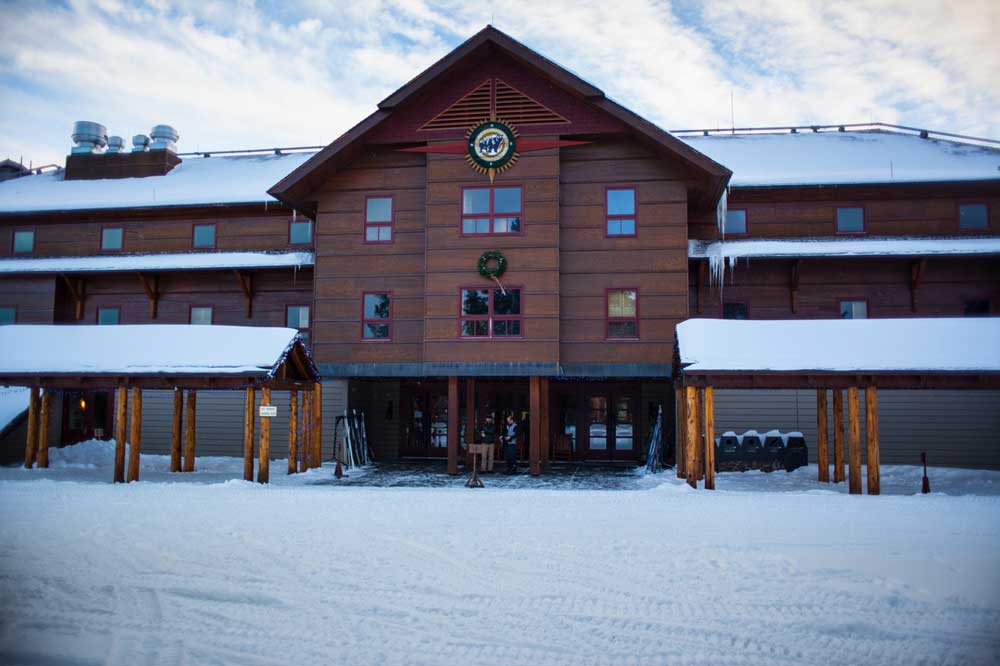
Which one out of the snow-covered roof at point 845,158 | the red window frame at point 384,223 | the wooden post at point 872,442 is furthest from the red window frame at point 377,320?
the wooden post at point 872,442

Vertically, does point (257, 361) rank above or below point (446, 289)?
below

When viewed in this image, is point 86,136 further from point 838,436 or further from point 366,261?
point 838,436

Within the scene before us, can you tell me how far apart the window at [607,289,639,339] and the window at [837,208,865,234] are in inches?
269

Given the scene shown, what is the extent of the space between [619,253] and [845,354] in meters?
6.55

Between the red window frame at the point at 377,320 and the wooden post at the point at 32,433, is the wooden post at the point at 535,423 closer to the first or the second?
the red window frame at the point at 377,320

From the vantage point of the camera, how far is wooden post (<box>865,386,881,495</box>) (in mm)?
15141

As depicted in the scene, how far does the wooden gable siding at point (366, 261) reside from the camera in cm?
2106

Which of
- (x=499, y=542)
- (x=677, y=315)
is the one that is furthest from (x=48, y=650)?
(x=677, y=315)

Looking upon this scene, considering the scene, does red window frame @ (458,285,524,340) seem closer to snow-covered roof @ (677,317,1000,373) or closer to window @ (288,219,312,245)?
snow-covered roof @ (677,317,1000,373)

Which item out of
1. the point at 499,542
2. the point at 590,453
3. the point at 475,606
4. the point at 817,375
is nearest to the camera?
the point at 475,606

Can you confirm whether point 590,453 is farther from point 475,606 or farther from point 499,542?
point 475,606

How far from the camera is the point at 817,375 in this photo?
1532 centimetres

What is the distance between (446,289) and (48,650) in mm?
14366

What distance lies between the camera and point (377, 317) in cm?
2122
